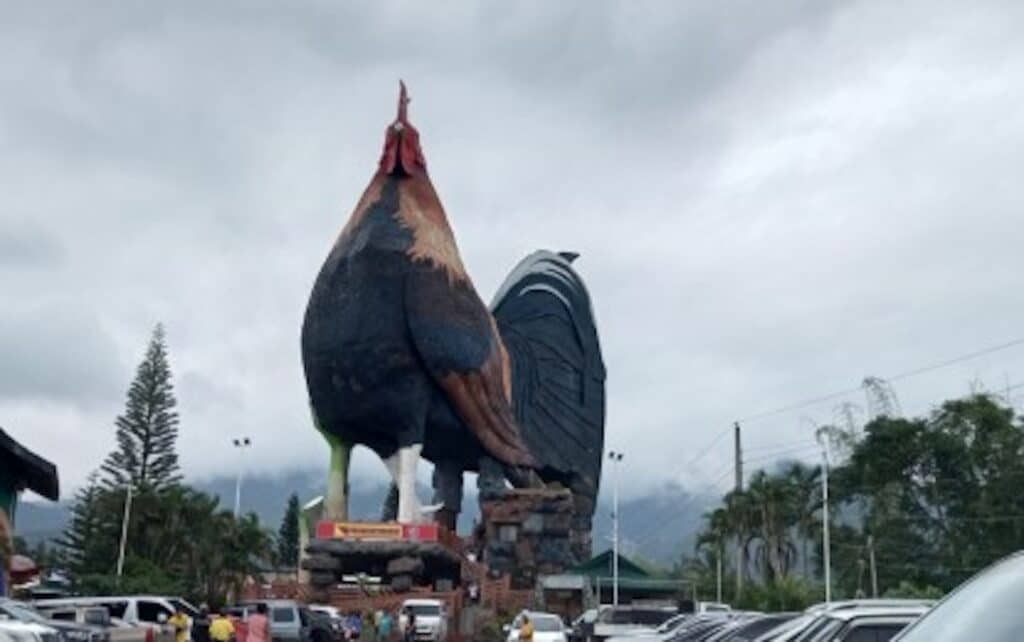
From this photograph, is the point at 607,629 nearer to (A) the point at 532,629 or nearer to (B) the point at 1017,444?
(A) the point at 532,629

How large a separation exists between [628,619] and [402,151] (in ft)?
131

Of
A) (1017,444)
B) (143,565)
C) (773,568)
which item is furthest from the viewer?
(773,568)

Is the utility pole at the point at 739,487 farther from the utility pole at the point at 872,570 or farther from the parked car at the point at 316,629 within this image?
the parked car at the point at 316,629

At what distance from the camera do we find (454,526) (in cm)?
7194

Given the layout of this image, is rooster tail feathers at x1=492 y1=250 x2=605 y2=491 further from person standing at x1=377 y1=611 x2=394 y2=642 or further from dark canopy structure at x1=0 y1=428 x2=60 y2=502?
dark canopy structure at x1=0 y1=428 x2=60 y2=502

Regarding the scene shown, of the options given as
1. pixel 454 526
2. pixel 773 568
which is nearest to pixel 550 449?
pixel 454 526

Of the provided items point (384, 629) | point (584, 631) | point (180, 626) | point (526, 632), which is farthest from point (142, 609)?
point (384, 629)

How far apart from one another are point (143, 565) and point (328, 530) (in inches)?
397

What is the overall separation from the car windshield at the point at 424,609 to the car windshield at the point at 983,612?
39.4 meters

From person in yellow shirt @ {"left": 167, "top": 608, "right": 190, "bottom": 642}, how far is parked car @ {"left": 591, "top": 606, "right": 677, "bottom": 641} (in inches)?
371

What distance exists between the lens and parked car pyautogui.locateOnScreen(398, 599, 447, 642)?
41.5 metres

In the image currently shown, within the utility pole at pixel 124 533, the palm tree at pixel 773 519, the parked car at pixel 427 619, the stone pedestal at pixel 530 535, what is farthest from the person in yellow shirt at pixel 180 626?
the palm tree at pixel 773 519

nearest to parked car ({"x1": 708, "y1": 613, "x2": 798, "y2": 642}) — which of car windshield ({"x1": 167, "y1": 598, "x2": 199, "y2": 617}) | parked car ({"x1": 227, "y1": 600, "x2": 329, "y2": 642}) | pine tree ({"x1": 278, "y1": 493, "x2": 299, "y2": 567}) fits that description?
parked car ({"x1": 227, "y1": 600, "x2": 329, "y2": 642})

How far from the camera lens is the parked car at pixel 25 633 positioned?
14794 millimetres
